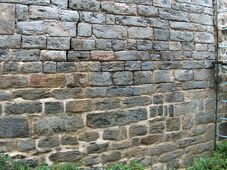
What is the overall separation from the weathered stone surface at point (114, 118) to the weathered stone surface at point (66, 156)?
381mm

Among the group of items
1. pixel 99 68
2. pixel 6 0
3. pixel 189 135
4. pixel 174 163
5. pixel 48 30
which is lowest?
pixel 174 163

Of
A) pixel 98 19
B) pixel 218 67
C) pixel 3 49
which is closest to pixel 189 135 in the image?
pixel 218 67

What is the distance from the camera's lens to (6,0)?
365cm

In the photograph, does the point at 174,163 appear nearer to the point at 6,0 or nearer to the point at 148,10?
the point at 148,10

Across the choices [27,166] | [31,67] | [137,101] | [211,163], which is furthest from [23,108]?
[211,163]

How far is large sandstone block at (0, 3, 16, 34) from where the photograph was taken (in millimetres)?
3639

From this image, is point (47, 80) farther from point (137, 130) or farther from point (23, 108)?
point (137, 130)

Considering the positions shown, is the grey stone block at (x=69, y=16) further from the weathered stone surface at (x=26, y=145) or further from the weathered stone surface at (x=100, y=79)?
the weathered stone surface at (x=26, y=145)

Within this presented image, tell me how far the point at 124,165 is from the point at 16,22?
85.1 inches

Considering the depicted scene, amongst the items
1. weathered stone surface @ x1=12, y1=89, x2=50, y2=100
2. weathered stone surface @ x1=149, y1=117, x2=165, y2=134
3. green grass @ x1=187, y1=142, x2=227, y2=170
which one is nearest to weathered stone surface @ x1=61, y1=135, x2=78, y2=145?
weathered stone surface @ x1=12, y1=89, x2=50, y2=100

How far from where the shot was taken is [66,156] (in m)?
3.95

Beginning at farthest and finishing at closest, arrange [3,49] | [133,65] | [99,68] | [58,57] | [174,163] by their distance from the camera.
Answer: [174,163], [133,65], [99,68], [58,57], [3,49]

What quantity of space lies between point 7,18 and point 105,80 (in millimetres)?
1376

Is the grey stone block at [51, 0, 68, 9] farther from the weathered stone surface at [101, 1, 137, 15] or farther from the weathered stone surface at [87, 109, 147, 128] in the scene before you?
the weathered stone surface at [87, 109, 147, 128]
